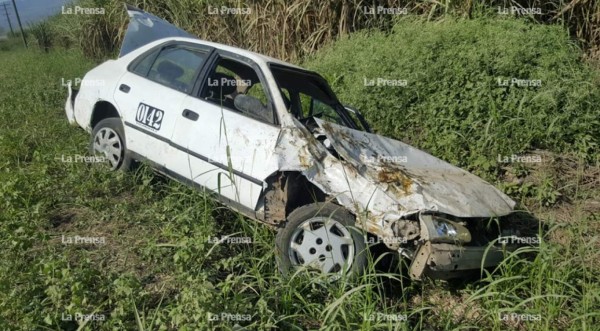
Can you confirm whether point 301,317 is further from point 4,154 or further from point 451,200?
point 4,154

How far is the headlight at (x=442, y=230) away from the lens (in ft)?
11.0

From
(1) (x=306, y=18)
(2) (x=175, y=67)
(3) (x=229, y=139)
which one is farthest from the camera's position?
(1) (x=306, y=18)

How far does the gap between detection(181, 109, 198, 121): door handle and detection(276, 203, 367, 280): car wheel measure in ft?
4.19

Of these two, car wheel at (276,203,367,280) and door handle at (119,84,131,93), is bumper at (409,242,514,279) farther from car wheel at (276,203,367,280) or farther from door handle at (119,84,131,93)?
door handle at (119,84,131,93)

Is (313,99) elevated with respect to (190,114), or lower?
lower

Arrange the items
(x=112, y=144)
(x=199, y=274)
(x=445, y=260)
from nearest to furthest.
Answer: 1. (x=199, y=274)
2. (x=445, y=260)
3. (x=112, y=144)

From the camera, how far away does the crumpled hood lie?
3.58 meters

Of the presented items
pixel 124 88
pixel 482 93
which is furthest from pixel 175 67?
pixel 482 93

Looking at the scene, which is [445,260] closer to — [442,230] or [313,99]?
[442,230]

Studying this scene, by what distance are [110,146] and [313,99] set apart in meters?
2.09

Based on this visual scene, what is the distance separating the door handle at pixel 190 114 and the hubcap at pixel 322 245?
4.52ft

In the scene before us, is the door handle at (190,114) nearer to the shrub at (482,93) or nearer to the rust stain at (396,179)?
the rust stain at (396,179)

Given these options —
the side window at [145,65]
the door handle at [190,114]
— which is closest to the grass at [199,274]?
the door handle at [190,114]

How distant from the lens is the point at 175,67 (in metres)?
4.78
